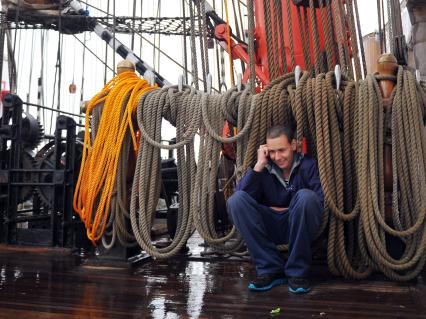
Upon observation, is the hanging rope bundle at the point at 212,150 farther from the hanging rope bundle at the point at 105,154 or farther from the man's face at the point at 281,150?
the hanging rope bundle at the point at 105,154

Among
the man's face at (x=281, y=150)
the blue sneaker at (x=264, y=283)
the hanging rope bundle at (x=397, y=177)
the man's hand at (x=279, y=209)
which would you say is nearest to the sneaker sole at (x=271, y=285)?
the blue sneaker at (x=264, y=283)

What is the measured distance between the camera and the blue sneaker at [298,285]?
1.93 m

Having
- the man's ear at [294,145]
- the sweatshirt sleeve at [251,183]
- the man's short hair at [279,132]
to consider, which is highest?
the man's short hair at [279,132]

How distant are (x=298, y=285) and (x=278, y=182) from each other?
1.83 feet

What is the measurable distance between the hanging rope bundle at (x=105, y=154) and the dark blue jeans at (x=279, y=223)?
0.86 m

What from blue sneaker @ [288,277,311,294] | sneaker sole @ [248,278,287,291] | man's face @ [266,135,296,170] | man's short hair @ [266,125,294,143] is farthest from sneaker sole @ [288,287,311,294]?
man's short hair @ [266,125,294,143]

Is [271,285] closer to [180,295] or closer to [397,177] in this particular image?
[180,295]

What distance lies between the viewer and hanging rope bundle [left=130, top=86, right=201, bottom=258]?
2523 mm

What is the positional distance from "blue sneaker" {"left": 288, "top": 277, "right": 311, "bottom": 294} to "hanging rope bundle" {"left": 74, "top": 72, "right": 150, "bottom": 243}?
3.91 ft

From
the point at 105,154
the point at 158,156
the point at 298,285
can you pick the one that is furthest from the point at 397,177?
the point at 105,154

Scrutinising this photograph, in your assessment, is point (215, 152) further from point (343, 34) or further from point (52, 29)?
point (52, 29)

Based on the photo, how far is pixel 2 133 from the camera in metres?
3.18

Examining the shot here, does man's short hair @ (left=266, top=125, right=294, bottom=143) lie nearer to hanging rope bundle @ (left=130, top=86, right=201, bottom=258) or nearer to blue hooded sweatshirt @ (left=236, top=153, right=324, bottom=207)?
blue hooded sweatshirt @ (left=236, top=153, right=324, bottom=207)

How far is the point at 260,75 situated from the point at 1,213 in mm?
2871
